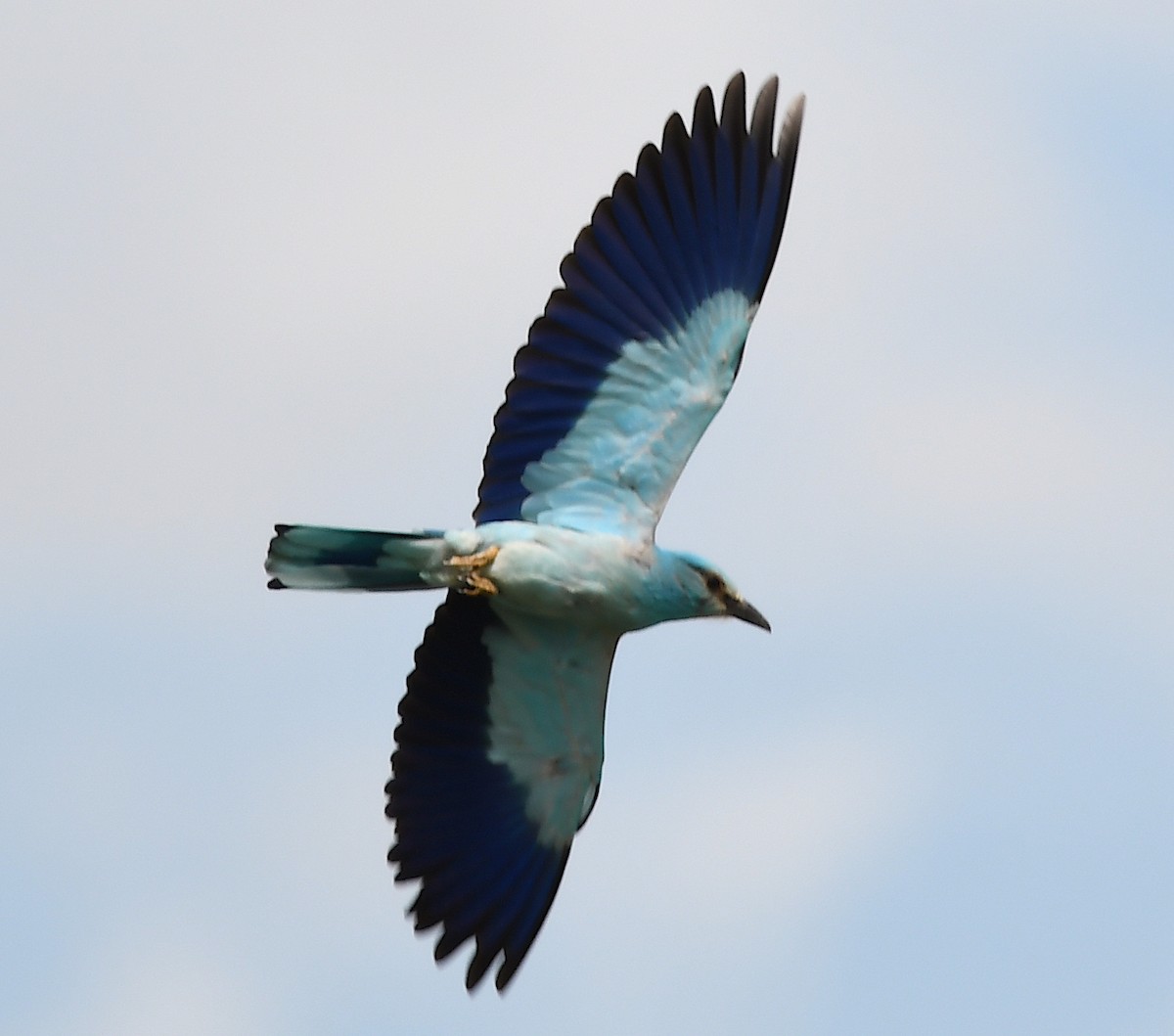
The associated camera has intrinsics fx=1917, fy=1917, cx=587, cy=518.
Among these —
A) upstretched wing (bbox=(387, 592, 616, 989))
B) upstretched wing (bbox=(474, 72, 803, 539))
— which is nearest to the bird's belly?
upstretched wing (bbox=(474, 72, 803, 539))

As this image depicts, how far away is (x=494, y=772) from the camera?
417 inches

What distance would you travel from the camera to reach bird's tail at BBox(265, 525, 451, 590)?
9.58m

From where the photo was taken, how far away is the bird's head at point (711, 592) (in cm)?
981

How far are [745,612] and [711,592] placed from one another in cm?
27

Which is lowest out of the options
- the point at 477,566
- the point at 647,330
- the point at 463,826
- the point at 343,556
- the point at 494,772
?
the point at 463,826

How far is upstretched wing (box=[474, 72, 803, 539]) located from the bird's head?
339 mm

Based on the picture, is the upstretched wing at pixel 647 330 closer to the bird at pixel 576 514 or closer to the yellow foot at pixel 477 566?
the bird at pixel 576 514

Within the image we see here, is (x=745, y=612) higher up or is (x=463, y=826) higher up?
(x=745, y=612)

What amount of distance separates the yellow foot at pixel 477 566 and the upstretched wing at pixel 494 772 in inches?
18.0

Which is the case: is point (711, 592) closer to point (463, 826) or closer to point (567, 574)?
point (567, 574)

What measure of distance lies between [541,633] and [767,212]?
2.63 meters

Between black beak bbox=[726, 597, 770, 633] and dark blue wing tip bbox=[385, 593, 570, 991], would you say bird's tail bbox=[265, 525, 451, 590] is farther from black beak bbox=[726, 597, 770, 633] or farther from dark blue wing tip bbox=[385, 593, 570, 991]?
black beak bbox=[726, 597, 770, 633]

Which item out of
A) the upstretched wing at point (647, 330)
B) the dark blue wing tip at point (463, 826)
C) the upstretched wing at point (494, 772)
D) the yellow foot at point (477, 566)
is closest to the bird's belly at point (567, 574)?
the yellow foot at point (477, 566)

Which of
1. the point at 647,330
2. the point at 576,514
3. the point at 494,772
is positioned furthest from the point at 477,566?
the point at 647,330
